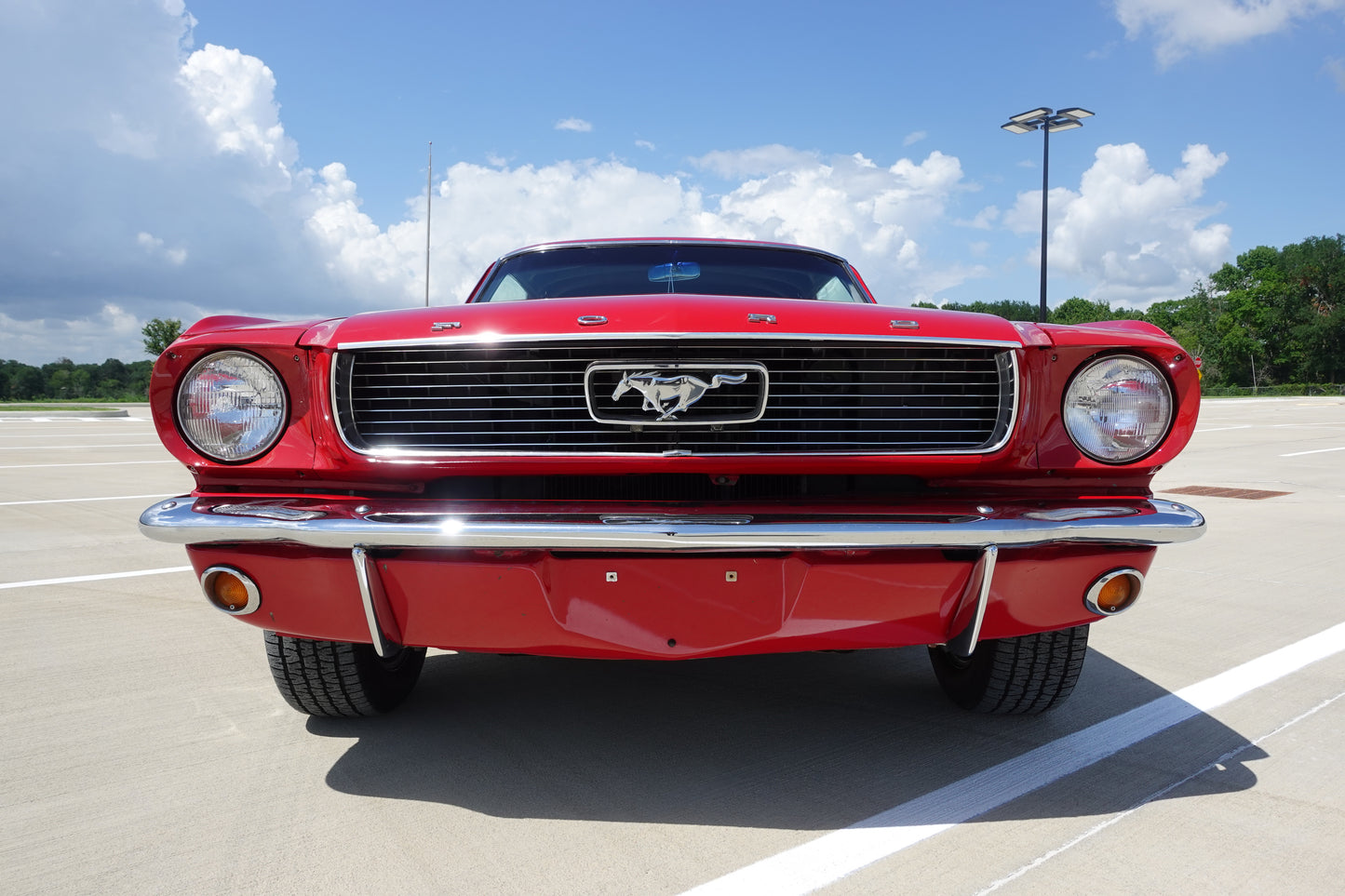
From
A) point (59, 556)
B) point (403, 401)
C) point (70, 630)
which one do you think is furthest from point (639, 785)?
point (59, 556)

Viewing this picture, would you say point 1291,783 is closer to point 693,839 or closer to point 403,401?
point 693,839

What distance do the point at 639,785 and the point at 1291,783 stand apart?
162 cm

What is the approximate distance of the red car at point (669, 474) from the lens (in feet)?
6.63

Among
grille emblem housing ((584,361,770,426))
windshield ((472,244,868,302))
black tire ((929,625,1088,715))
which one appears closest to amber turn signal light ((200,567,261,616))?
grille emblem housing ((584,361,770,426))

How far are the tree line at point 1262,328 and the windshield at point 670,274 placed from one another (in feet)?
215

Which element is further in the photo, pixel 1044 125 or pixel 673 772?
pixel 1044 125

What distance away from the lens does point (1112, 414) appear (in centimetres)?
227

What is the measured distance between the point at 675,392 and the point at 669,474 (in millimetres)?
253

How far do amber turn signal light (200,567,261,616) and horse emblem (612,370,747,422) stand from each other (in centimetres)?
97

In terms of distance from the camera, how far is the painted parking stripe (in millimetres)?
1842

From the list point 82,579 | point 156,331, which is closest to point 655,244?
point 82,579

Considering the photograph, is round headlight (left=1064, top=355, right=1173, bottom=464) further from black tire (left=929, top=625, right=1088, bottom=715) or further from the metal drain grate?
the metal drain grate

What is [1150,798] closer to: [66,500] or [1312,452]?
[66,500]

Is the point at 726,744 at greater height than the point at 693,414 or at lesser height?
lesser
